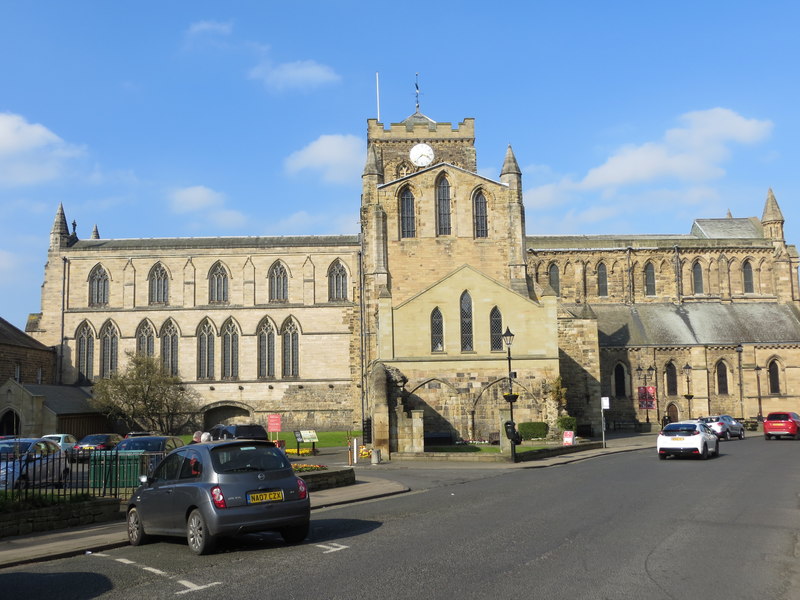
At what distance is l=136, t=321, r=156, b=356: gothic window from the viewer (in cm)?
6156

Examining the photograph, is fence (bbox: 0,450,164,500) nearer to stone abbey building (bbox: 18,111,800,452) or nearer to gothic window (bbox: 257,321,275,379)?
stone abbey building (bbox: 18,111,800,452)

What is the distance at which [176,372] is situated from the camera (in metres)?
61.1

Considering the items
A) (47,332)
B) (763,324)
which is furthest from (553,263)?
(47,332)

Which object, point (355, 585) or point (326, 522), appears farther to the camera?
point (326, 522)

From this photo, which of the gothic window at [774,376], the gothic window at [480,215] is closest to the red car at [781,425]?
the gothic window at [774,376]

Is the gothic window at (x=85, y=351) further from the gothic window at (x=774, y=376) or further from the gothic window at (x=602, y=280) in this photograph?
the gothic window at (x=774, y=376)

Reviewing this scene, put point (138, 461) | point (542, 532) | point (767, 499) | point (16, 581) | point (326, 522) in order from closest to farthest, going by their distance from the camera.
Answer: point (16, 581) → point (542, 532) → point (326, 522) → point (767, 499) → point (138, 461)

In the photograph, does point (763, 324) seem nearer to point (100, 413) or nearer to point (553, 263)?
point (553, 263)

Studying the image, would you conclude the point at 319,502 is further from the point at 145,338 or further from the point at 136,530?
the point at 145,338

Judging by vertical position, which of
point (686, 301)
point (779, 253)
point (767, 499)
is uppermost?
point (779, 253)

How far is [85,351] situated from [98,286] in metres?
5.41

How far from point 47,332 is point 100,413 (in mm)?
9204

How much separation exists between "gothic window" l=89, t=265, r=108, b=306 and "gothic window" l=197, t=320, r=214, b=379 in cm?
843

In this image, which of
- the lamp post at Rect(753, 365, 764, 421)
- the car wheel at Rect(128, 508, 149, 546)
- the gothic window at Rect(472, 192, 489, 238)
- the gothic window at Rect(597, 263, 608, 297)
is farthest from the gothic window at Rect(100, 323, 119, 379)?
the car wheel at Rect(128, 508, 149, 546)
